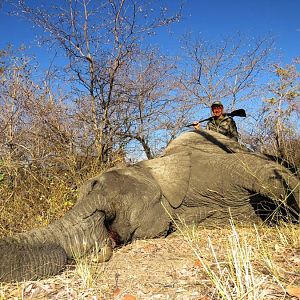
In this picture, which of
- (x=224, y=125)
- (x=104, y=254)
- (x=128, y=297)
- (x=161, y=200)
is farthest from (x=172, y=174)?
(x=224, y=125)

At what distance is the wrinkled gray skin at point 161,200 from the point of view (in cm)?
288

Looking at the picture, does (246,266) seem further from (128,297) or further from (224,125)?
(224,125)

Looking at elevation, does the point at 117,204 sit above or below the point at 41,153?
below

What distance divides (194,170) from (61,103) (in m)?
4.17

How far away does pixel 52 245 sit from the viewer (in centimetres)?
297

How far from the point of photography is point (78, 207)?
3459mm

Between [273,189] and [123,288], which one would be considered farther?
[273,189]

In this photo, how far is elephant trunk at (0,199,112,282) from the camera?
2643 millimetres

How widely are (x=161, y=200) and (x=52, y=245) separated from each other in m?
1.34

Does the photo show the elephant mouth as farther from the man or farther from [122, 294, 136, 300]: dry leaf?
the man

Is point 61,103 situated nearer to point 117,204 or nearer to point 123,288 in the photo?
point 117,204

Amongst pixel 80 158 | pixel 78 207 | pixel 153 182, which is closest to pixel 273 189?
pixel 153 182

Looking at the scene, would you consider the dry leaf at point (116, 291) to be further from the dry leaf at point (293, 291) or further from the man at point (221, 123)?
the man at point (221, 123)

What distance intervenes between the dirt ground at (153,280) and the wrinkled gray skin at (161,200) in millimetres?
224
